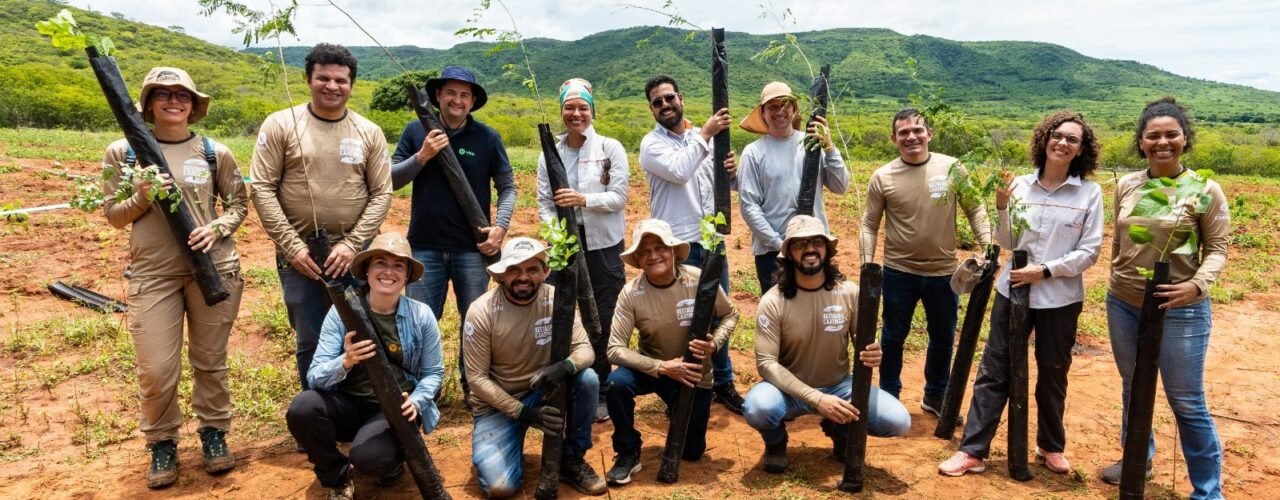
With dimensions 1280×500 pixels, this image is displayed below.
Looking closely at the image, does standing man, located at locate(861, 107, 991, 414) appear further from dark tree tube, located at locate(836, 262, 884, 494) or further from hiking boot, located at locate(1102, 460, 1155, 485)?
hiking boot, located at locate(1102, 460, 1155, 485)

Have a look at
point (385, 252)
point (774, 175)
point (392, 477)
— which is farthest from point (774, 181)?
point (392, 477)

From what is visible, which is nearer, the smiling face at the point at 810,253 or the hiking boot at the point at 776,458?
the smiling face at the point at 810,253

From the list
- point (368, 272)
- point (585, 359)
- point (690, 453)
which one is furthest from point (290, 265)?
point (690, 453)

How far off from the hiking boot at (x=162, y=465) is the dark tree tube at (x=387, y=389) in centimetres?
129

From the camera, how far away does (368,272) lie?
412 centimetres

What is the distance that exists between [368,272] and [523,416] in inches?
44.7

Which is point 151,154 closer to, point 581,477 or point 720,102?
point 581,477

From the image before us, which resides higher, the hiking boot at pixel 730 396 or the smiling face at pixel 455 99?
the smiling face at pixel 455 99

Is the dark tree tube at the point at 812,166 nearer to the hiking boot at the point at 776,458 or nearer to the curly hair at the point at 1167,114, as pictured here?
the hiking boot at the point at 776,458

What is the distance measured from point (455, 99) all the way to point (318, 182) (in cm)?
97

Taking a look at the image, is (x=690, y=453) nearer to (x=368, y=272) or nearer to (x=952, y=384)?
(x=952, y=384)

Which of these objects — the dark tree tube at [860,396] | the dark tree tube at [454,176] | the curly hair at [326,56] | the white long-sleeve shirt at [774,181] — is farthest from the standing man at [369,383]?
the dark tree tube at [860,396]

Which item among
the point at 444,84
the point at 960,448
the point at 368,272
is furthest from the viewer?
the point at 444,84

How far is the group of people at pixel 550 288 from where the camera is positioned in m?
3.98
